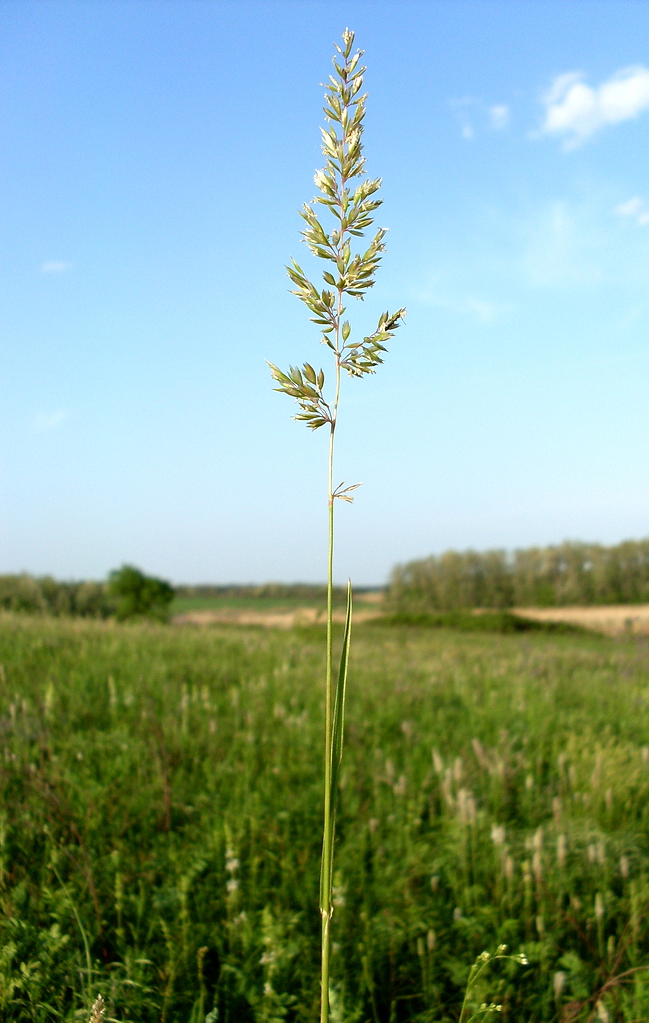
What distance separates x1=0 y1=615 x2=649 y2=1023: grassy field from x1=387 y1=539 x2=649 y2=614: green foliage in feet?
91.3

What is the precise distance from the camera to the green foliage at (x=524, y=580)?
1248 inches

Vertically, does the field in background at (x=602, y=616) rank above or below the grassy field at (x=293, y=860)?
below

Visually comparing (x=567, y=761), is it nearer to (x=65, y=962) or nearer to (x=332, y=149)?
(x=65, y=962)

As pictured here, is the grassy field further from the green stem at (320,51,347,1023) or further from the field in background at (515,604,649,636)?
the field in background at (515,604,649,636)

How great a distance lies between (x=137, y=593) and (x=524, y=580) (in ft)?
68.2

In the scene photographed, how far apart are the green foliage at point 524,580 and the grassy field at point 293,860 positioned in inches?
1096

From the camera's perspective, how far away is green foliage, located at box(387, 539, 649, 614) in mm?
Result: 31703

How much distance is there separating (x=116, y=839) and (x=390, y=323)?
9.97 ft

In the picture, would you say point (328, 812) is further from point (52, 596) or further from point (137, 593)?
point (137, 593)

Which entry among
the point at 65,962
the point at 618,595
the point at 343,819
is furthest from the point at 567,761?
the point at 618,595

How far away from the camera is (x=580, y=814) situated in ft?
13.6

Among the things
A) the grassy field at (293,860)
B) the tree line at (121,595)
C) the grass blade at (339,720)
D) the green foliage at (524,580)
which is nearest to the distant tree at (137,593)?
the tree line at (121,595)

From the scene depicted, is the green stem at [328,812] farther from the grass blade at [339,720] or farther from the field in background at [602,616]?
the field in background at [602,616]

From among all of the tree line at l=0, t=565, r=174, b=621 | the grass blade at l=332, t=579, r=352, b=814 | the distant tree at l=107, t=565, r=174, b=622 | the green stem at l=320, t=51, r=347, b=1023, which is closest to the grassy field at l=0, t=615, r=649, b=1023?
the green stem at l=320, t=51, r=347, b=1023
